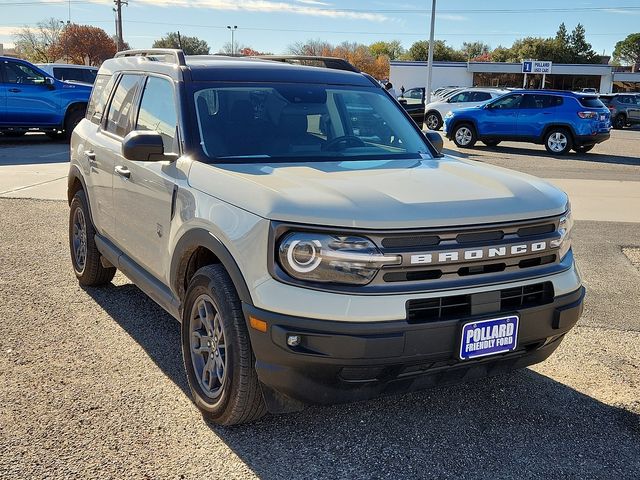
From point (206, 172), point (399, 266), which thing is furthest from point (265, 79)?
point (399, 266)

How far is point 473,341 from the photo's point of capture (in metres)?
3.02

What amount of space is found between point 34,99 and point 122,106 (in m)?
13.6

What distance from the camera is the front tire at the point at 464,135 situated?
1970 centimetres

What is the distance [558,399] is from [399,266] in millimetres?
1640

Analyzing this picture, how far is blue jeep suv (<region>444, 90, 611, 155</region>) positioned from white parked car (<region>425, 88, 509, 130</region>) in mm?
5326

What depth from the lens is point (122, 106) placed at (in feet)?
16.2

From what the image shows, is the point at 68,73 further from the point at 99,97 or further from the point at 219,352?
the point at 219,352

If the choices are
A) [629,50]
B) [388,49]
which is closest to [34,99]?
[388,49]

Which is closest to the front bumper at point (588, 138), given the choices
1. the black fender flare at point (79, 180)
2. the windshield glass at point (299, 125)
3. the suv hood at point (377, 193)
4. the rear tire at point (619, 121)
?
the windshield glass at point (299, 125)

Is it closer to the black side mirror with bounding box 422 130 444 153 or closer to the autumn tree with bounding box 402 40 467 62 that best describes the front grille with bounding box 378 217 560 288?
the black side mirror with bounding box 422 130 444 153

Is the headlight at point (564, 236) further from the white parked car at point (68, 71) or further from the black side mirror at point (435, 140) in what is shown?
the white parked car at point (68, 71)

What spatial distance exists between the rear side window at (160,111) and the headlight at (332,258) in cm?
137

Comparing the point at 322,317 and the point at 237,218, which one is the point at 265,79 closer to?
the point at 237,218

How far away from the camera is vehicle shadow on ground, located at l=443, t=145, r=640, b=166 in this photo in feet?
57.6
